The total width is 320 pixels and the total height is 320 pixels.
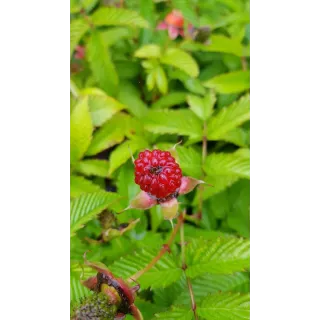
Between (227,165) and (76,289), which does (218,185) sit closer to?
(227,165)

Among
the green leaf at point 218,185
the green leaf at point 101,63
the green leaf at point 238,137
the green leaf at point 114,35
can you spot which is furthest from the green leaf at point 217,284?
the green leaf at point 114,35

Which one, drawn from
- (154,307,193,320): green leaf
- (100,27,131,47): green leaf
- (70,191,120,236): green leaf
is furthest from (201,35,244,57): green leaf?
(154,307,193,320): green leaf

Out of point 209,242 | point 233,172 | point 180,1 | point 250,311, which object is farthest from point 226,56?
point 250,311

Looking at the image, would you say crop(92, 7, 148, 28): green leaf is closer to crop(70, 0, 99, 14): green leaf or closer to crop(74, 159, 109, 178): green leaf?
crop(70, 0, 99, 14): green leaf

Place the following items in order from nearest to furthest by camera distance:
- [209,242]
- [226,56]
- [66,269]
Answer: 1. [66,269]
2. [209,242]
3. [226,56]

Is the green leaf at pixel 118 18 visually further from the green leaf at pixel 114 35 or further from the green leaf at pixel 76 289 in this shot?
the green leaf at pixel 76 289
